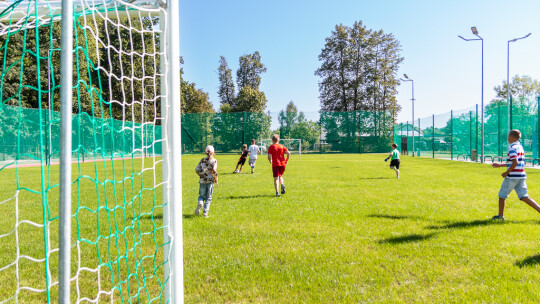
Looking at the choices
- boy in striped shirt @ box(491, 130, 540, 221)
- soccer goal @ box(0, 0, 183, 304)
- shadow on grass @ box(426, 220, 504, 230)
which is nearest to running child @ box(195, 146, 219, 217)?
soccer goal @ box(0, 0, 183, 304)

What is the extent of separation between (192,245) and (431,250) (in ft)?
10.5

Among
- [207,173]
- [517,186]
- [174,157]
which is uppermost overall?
[174,157]

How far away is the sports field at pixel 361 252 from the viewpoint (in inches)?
140

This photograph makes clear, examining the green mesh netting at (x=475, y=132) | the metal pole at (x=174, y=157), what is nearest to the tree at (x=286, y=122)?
the green mesh netting at (x=475, y=132)

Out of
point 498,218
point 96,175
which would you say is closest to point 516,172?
point 498,218

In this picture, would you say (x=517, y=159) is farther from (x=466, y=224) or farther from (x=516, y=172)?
(x=466, y=224)

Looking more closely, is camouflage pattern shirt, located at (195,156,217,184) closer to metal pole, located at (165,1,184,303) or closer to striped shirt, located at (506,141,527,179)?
metal pole, located at (165,1,184,303)

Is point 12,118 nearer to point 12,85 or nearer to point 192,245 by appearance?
point 12,85

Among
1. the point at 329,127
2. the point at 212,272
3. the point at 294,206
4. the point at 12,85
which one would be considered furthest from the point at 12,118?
the point at 329,127

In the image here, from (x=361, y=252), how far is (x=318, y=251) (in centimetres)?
55

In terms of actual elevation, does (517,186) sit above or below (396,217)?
above

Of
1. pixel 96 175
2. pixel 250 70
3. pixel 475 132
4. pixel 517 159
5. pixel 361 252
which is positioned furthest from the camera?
pixel 250 70

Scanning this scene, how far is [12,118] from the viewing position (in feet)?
65.5

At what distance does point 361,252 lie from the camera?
15.5 ft
